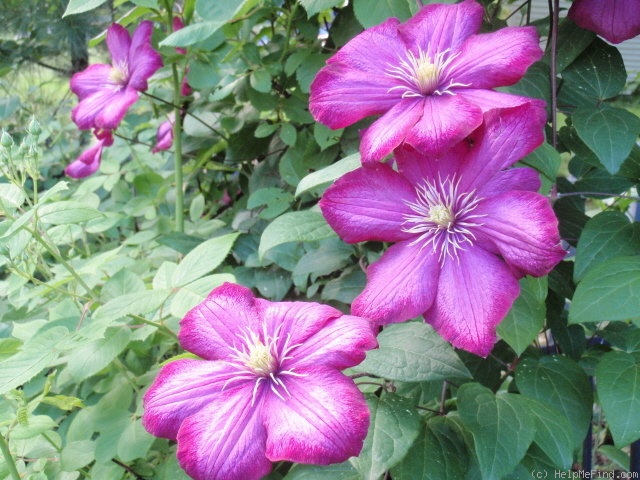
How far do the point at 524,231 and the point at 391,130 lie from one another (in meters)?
0.17

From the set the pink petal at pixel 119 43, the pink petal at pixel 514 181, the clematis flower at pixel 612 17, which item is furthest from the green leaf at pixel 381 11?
the pink petal at pixel 119 43

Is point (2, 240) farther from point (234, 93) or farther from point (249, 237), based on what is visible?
point (234, 93)

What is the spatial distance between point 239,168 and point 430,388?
820 mm

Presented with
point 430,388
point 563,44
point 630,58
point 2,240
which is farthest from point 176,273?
point 630,58

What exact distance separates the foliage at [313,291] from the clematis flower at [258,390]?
8 cm

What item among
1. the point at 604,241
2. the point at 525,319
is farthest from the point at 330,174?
the point at 604,241

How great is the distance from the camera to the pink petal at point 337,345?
0.63 meters

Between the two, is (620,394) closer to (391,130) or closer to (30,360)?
(391,130)

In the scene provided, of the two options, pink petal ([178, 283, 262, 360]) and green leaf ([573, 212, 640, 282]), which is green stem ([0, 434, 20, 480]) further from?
green leaf ([573, 212, 640, 282])

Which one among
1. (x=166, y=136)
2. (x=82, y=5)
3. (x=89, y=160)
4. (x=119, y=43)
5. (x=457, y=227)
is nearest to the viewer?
(x=457, y=227)

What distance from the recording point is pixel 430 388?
36.0 inches

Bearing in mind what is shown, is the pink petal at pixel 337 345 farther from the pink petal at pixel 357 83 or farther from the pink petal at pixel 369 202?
the pink petal at pixel 357 83

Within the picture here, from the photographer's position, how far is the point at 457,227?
2.29 ft

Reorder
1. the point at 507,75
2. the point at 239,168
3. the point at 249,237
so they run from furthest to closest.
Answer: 1. the point at 239,168
2. the point at 249,237
3. the point at 507,75
